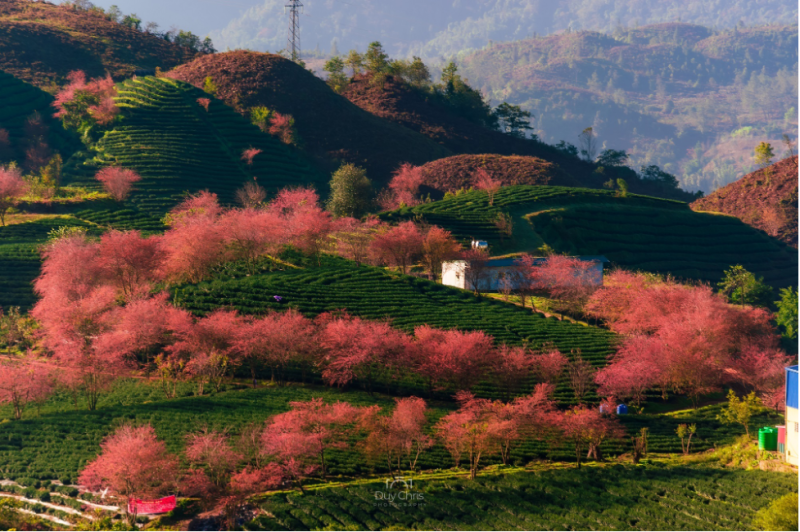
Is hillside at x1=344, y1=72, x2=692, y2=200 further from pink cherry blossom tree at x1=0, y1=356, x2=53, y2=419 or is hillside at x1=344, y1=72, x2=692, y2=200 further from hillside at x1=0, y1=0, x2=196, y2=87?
pink cherry blossom tree at x1=0, y1=356, x2=53, y2=419

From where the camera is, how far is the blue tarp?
27453 mm

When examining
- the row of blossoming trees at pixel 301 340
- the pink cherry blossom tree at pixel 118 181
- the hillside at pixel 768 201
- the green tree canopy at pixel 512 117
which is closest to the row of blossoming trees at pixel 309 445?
the row of blossoming trees at pixel 301 340

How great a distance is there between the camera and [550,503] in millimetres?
31750

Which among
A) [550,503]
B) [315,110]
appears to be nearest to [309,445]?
[550,503]

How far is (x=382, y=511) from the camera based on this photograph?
3086 centimetres

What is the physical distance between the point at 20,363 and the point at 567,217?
228 ft

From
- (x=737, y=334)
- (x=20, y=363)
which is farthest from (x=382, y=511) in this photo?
(x=737, y=334)

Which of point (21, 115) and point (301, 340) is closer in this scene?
point (301, 340)

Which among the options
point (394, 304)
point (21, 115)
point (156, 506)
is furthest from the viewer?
point (21, 115)

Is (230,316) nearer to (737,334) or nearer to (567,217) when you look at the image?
(737,334)

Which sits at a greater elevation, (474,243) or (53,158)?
(53,158)

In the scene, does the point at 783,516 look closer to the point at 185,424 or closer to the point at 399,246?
the point at 185,424

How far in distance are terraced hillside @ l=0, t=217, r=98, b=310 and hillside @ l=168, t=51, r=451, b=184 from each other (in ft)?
165

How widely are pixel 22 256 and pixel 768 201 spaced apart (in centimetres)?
12106
